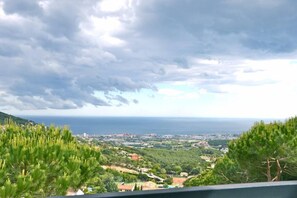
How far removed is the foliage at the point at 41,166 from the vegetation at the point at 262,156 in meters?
1.85

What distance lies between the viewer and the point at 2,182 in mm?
1719

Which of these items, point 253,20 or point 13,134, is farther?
point 253,20

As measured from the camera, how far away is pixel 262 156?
11.9 ft

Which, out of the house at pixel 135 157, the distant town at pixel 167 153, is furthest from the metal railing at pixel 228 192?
the house at pixel 135 157

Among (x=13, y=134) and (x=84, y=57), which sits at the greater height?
(x=84, y=57)

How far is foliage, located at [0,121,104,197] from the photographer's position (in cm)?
172

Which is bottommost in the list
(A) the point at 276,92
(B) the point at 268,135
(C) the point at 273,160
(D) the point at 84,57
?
(C) the point at 273,160

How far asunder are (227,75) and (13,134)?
14.2 feet

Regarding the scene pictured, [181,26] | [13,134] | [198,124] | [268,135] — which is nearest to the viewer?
[13,134]

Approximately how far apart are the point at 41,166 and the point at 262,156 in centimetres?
230

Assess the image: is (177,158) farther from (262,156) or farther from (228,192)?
(228,192)

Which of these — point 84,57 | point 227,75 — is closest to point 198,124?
point 227,75

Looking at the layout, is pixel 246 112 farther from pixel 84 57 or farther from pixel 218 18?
pixel 84 57

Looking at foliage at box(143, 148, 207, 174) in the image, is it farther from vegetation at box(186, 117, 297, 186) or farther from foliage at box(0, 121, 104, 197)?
foliage at box(0, 121, 104, 197)
